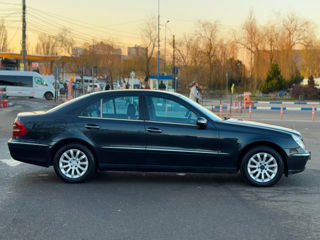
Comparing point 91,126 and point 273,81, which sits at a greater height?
point 273,81

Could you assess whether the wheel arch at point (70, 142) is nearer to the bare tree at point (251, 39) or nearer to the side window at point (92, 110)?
the side window at point (92, 110)

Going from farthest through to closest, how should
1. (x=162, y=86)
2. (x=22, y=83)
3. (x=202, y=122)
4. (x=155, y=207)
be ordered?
(x=162, y=86)
(x=22, y=83)
(x=202, y=122)
(x=155, y=207)

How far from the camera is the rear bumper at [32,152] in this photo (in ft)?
23.3

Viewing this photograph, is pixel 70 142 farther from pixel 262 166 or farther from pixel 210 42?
pixel 210 42

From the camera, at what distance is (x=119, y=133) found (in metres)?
7.00

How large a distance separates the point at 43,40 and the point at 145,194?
94874 mm

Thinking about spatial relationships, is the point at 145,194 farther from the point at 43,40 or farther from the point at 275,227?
the point at 43,40

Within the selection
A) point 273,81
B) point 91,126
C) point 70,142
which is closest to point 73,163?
point 70,142

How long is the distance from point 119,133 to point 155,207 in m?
1.63

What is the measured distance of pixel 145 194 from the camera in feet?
21.2

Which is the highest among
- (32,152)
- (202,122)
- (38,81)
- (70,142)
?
(38,81)

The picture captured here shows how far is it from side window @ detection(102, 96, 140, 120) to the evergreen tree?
45.9 metres

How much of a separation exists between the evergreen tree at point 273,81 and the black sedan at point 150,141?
45600mm

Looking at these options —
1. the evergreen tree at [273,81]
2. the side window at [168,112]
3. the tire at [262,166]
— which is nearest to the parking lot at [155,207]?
the tire at [262,166]
